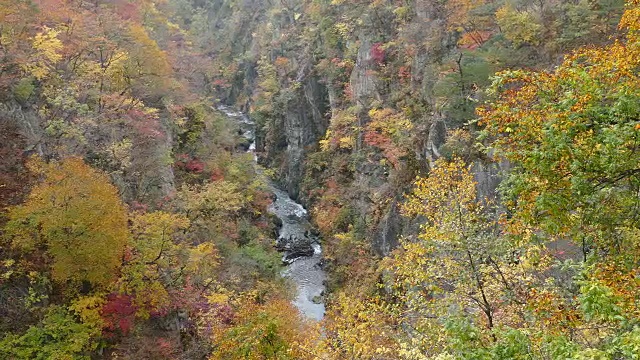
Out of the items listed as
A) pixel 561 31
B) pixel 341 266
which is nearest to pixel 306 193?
pixel 341 266

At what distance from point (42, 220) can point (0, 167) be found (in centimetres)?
382

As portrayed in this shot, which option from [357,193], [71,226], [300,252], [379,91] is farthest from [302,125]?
[71,226]

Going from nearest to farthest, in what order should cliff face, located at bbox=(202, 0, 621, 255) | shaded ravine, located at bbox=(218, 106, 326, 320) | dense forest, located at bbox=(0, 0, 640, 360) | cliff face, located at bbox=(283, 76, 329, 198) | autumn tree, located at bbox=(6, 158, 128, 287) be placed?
dense forest, located at bbox=(0, 0, 640, 360) < autumn tree, located at bbox=(6, 158, 128, 287) < cliff face, located at bbox=(202, 0, 621, 255) < shaded ravine, located at bbox=(218, 106, 326, 320) < cliff face, located at bbox=(283, 76, 329, 198)

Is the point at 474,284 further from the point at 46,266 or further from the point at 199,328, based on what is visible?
the point at 46,266

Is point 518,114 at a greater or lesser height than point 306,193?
greater

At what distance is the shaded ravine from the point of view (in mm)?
26938

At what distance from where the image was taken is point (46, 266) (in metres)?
14.8

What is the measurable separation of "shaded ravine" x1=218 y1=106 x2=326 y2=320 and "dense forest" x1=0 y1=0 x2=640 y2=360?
2.60 ft

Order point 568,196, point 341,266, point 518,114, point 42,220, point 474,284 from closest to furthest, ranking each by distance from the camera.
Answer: point 568,196
point 518,114
point 474,284
point 42,220
point 341,266

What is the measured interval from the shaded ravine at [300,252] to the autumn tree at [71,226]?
1127 centimetres

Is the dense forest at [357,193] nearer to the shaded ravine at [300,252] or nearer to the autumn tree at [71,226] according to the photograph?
the autumn tree at [71,226]

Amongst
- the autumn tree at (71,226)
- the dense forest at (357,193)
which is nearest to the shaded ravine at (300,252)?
the dense forest at (357,193)

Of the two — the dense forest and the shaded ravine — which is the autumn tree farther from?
the shaded ravine

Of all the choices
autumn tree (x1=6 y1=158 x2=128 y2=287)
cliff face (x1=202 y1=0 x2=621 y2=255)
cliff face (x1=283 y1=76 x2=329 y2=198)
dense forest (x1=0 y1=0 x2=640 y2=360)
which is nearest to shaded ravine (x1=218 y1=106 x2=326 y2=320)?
dense forest (x1=0 y1=0 x2=640 y2=360)
